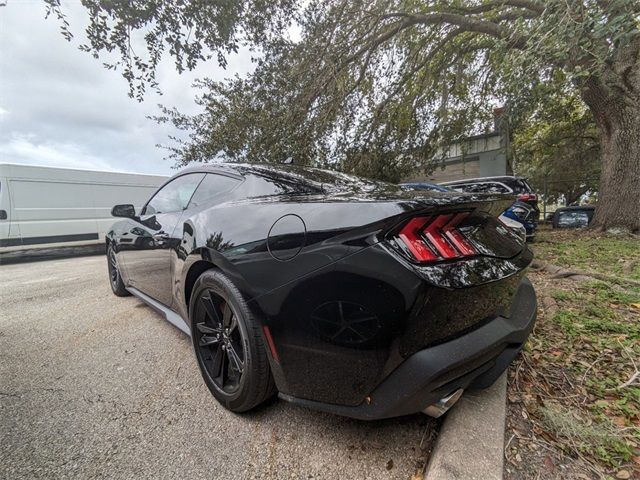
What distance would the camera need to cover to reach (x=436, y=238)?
3.92 ft

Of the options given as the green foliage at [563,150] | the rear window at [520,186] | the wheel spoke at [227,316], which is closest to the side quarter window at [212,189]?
the wheel spoke at [227,316]

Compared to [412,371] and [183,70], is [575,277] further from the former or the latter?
[183,70]

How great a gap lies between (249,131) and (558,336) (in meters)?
6.96

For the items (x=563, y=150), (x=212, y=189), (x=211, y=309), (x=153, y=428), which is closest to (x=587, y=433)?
(x=211, y=309)

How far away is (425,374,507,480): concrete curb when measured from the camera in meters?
1.13

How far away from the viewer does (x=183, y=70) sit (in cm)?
538

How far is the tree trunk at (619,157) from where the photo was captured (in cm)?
603

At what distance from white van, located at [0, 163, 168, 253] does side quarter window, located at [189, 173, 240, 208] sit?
828 centimetres

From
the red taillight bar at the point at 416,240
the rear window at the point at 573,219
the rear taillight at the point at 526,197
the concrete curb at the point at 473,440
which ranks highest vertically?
the rear taillight at the point at 526,197

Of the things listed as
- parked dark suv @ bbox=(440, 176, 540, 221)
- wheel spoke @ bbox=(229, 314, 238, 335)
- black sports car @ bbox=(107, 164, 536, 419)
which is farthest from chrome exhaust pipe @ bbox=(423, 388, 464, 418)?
parked dark suv @ bbox=(440, 176, 540, 221)

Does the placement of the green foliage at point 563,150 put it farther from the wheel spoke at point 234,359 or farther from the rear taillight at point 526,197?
the wheel spoke at point 234,359

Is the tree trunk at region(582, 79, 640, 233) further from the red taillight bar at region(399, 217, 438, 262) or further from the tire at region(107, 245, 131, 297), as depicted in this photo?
the tire at region(107, 245, 131, 297)

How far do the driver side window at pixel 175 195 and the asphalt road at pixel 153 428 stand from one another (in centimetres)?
115

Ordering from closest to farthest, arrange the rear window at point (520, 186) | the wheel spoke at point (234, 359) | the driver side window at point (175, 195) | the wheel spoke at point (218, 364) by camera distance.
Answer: the wheel spoke at point (234, 359) < the wheel spoke at point (218, 364) < the driver side window at point (175, 195) < the rear window at point (520, 186)
